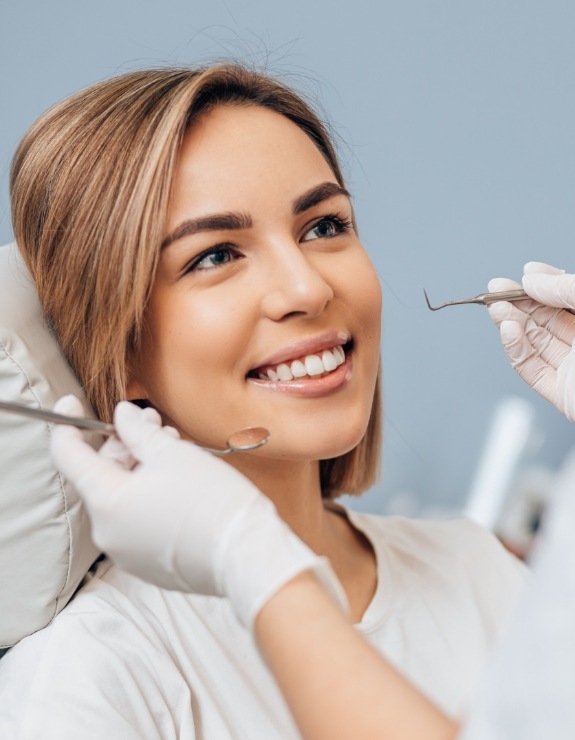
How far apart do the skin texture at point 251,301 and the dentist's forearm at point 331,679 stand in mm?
487

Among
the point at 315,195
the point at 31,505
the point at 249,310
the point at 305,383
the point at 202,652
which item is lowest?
the point at 202,652

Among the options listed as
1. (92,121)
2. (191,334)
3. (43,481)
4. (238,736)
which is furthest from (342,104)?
(238,736)

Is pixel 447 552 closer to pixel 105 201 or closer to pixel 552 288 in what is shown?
pixel 552 288

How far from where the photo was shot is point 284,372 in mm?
1237

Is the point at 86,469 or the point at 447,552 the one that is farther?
the point at 447,552

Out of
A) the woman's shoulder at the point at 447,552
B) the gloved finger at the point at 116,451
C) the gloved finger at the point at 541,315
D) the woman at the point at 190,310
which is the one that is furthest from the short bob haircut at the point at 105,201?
the woman's shoulder at the point at 447,552

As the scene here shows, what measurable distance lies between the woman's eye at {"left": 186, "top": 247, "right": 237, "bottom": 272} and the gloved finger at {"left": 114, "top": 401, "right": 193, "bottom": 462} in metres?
0.34

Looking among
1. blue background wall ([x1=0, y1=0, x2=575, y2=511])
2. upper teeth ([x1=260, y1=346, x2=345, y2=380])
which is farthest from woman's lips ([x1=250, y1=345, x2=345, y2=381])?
blue background wall ([x1=0, y1=0, x2=575, y2=511])

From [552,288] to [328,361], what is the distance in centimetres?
37

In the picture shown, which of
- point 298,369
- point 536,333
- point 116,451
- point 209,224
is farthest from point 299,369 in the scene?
point 536,333

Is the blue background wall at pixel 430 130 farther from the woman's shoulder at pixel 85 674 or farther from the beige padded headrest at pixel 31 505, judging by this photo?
the woman's shoulder at pixel 85 674

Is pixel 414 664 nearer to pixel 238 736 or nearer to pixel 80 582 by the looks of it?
pixel 238 736

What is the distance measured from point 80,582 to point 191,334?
42 cm

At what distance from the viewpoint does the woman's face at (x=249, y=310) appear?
48.0 inches
